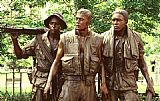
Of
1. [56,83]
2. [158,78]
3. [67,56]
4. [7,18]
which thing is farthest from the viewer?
[158,78]

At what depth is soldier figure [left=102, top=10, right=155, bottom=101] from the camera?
7.31 metres

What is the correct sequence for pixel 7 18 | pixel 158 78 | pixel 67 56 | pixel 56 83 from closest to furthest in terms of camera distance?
pixel 67 56 → pixel 56 83 → pixel 7 18 → pixel 158 78

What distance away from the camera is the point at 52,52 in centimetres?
795

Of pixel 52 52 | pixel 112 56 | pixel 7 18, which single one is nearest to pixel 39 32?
pixel 52 52

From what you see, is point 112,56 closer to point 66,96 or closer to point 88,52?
point 88,52

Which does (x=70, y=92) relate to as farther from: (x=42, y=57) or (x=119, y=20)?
(x=119, y=20)

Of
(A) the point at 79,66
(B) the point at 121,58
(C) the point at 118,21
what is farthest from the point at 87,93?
(C) the point at 118,21

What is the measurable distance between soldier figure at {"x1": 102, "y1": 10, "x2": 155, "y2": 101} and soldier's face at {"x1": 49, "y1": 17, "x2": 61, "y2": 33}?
903 mm

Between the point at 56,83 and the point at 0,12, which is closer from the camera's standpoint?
the point at 56,83

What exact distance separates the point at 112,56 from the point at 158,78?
20305 millimetres

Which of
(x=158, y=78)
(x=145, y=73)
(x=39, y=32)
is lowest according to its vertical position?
(x=158, y=78)

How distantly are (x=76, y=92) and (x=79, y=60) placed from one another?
1.62 ft

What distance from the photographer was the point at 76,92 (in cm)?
718

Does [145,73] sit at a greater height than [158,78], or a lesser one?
greater
